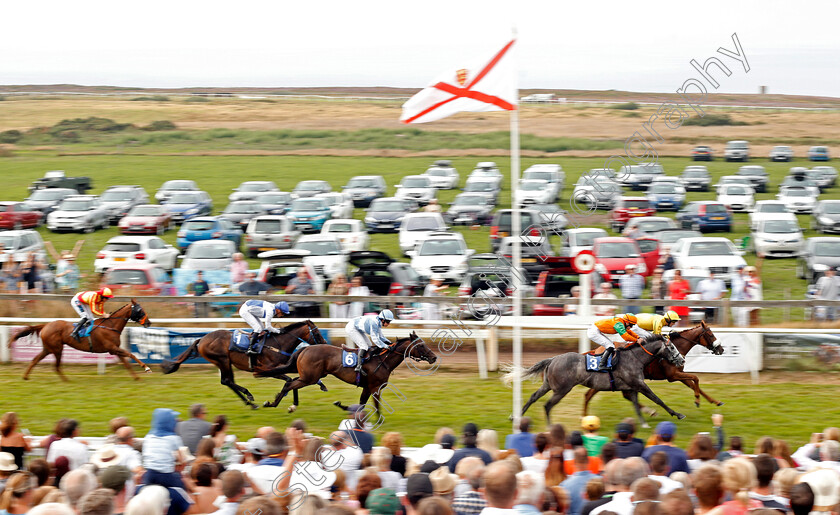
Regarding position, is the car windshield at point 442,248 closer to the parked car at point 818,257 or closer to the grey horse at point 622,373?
the parked car at point 818,257

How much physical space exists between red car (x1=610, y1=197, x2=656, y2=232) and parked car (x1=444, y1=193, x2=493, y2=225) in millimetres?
3895

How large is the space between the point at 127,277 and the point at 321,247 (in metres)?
4.40

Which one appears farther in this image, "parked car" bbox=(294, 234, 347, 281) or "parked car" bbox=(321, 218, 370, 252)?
"parked car" bbox=(321, 218, 370, 252)

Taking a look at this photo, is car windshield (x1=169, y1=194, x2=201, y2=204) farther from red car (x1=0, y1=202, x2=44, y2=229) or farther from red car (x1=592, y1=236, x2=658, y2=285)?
red car (x1=592, y1=236, x2=658, y2=285)

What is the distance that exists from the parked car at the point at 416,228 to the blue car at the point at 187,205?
8.93 m

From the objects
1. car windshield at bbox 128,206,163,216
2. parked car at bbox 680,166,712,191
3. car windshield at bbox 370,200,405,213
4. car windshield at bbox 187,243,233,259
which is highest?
parked car at bbox 680,166,712,191

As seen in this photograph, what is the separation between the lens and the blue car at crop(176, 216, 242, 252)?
23234 mm

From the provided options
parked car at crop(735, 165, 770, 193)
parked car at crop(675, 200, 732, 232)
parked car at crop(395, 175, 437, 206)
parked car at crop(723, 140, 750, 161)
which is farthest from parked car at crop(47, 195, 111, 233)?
parked car at crop(723, 140, 750, 161)

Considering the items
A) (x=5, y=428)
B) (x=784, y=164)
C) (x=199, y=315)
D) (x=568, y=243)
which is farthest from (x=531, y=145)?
(x=5, y=428)

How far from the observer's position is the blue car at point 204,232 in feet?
76.2

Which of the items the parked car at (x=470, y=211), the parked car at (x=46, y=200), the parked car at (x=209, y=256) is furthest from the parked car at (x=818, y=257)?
the parked car at (x=46, y=200)

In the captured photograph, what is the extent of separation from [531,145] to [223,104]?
3333 cm

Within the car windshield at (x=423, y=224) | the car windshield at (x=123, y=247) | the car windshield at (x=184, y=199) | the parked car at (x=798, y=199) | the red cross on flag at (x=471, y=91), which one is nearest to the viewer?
the red cross on flag at (x=471, y=91)

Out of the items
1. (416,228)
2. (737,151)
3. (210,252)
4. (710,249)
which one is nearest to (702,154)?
(737,151)
